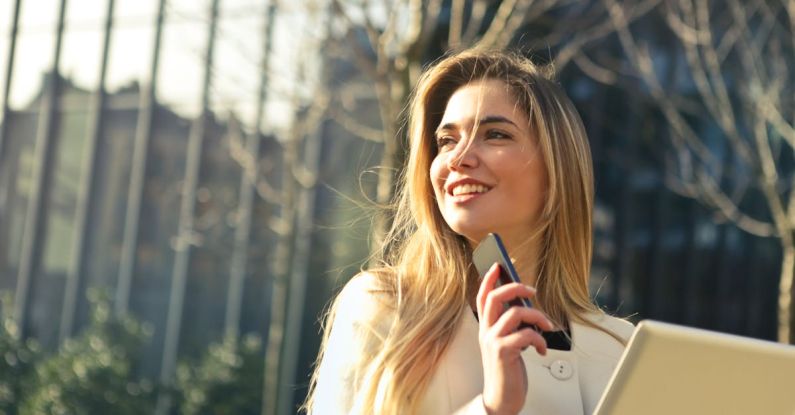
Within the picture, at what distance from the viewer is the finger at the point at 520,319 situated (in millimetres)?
1739

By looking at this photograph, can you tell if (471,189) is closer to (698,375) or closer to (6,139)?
(698,375)

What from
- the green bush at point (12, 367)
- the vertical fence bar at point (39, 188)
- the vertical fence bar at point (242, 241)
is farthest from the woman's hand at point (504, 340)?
the vertical fence bar at point (39, 188)

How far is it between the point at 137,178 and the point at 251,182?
168 cm

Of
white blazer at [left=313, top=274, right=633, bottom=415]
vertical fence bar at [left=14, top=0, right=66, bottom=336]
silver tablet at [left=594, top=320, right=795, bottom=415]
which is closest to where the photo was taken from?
silver tablet at [left=594, top=320, right=795, bottom=415]

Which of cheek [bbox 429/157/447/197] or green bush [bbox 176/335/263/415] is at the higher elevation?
cheek [bbox 429/157/447/197]

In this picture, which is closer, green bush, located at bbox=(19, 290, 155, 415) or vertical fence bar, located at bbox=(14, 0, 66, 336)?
green bush, located at bbox=(19, 290, 155, 415)

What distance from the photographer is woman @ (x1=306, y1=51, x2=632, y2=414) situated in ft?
7.07

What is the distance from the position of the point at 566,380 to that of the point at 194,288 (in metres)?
12.2

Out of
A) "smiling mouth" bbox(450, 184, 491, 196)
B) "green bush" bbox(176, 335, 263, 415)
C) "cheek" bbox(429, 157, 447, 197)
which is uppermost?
"cheek" bbox(429, 157, 447, 197)

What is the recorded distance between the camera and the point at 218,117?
A: 13953mm

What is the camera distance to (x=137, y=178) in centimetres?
1462

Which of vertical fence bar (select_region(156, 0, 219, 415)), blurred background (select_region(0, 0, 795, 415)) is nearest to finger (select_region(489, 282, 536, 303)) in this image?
blurred background (select_region(0, 0, 795, 415))

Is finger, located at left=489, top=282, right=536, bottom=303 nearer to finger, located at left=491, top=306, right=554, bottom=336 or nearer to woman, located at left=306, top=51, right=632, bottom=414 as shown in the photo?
finger, located at left=491, top=306, right=554, bottom=336

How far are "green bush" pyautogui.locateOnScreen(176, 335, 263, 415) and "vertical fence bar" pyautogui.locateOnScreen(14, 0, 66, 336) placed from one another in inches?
183
